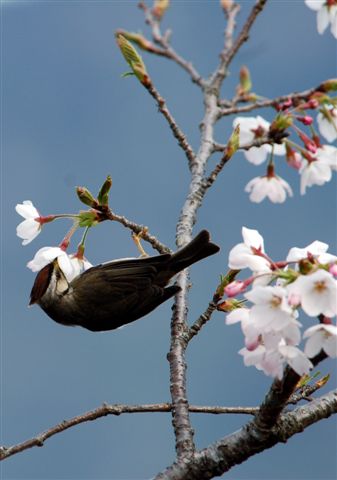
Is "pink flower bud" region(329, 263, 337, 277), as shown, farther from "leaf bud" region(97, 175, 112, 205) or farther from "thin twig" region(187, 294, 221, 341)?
"leaf bud" region(97, 175, 112, 205)

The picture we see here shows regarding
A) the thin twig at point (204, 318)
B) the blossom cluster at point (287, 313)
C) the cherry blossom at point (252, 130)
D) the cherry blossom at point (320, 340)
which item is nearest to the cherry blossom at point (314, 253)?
the blossom cluster at point (287, 313)

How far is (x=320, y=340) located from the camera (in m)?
2.34

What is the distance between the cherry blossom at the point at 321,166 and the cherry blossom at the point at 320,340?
192cm

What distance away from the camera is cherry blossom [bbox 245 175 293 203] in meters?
4.53

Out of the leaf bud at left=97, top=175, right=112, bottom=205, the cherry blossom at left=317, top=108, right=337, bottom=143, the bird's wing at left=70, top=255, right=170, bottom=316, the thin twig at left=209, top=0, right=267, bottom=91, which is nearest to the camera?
the leaf bud at left=97, top=175, right=112, bottom=205

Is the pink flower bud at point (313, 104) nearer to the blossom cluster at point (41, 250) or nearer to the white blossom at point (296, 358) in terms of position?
the blossom cluster at point (41, 250)

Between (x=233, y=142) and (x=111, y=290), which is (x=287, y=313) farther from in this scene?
(x=111, y=290)

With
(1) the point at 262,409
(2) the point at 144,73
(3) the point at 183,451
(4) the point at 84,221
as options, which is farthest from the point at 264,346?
(2) the point at 144,73

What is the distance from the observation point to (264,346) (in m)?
2.47

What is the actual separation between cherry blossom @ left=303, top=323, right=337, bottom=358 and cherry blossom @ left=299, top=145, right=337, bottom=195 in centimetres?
192

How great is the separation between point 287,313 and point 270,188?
7.58 feet

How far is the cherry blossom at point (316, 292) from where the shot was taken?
2.25 metres

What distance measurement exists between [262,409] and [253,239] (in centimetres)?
67

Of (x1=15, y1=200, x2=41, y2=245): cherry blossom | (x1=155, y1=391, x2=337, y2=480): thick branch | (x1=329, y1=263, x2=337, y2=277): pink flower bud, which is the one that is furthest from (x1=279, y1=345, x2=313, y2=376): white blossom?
(x1=15, y1=200, x2=41, y2=245): cherry blossom
